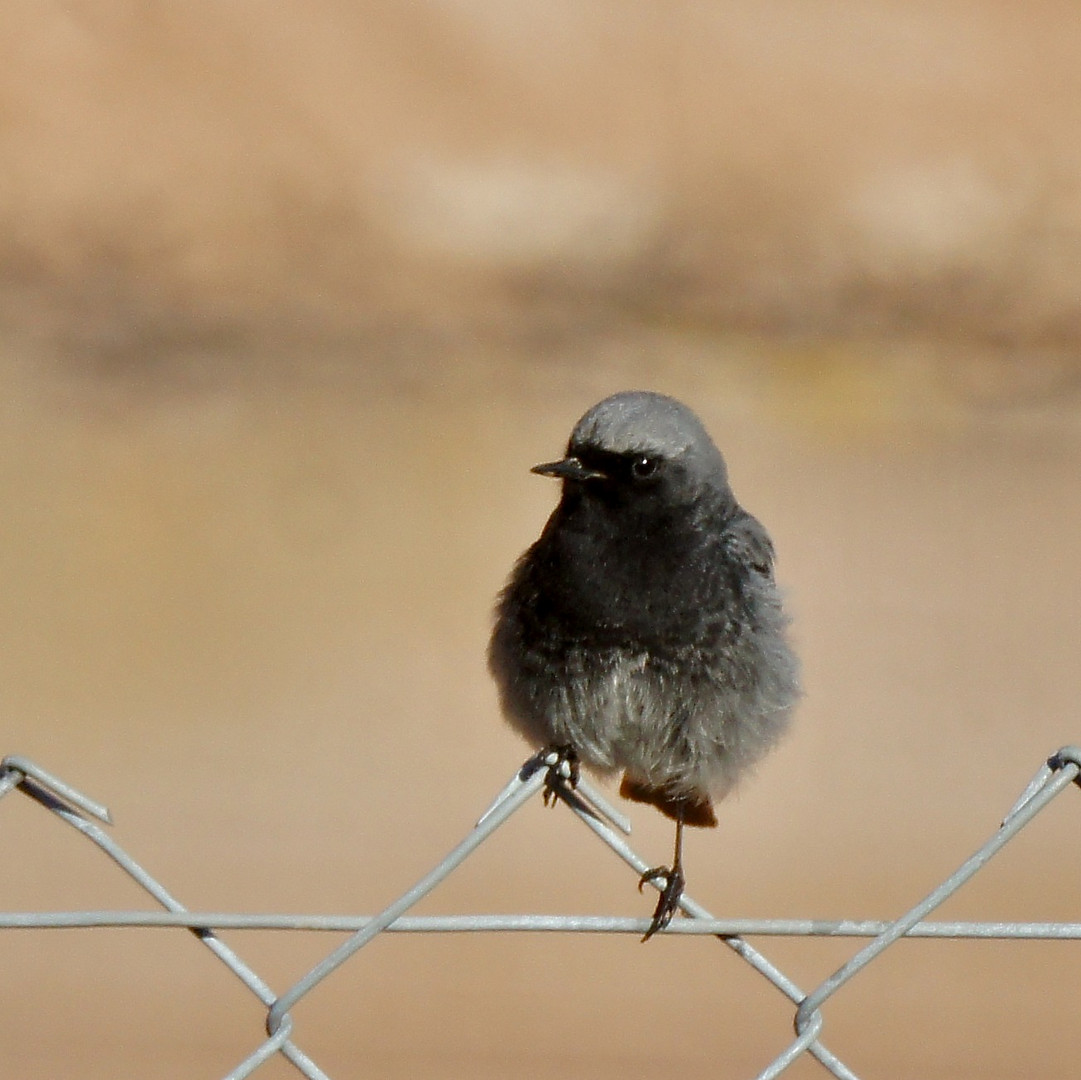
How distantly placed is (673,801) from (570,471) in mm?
911

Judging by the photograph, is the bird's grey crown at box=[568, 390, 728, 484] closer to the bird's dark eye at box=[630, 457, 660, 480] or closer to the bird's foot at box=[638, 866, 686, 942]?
the bird's dark eye at box=[630, 457, 660, 480]

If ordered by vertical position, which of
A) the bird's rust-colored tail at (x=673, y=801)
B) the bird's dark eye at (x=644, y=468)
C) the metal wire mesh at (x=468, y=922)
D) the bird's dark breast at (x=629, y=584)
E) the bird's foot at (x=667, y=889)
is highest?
the bird's dark eye at (x=644, y=468)

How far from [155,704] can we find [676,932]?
4637mm

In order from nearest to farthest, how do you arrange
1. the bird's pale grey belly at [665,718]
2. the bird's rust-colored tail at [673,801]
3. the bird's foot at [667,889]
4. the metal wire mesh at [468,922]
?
the metal wire mesh at [468,922] < the bird's foot at [667,889] < the bird's pale grey belly at [665,718] < the bird's rust-colored tail at [673,801]

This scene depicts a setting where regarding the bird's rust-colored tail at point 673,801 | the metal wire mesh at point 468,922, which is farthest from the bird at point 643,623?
the metal wire mesh at point 468,922

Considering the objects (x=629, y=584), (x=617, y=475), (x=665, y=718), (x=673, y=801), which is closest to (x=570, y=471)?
(x=617, y=475)

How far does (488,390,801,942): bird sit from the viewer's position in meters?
3.65

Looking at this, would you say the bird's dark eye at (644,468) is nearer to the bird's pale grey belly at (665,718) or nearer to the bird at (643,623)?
the bird at (643,623)

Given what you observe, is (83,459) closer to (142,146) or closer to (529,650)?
(142,146)

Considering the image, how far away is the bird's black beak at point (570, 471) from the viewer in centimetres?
366

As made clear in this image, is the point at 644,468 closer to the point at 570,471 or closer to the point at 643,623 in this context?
the point at 570,471

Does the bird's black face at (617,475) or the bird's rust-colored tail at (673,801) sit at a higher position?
the bird's black face at (617,475)

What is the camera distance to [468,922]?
220 centimetres

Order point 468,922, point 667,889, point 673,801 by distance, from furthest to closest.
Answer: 1. point 673,801
2. point 667,889
3. point 468,922
